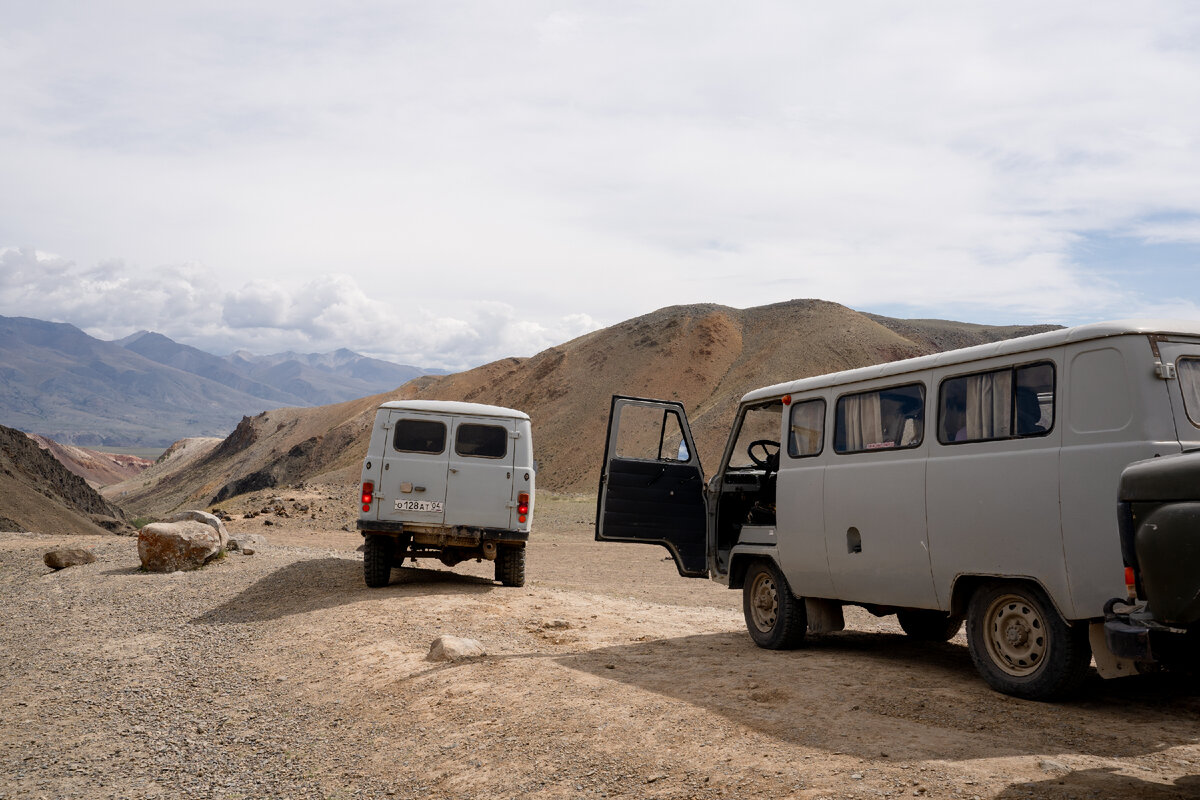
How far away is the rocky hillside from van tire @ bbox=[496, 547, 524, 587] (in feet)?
66.0

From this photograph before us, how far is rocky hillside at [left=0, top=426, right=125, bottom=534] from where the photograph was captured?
29.1 metres

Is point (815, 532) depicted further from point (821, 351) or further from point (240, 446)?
point (240, 446)

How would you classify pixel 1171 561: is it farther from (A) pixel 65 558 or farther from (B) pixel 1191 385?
(A) pixel 65 558

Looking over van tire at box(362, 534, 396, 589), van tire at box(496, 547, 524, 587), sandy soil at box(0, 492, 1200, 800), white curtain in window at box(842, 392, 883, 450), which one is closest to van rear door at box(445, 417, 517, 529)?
van tire at box(496, 547, 524, 587)

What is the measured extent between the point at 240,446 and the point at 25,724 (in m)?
103

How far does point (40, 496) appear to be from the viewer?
31.1 meters

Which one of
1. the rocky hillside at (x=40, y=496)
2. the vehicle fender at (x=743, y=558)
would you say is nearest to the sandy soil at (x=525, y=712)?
the vehicle fender at (x=743, y=558)

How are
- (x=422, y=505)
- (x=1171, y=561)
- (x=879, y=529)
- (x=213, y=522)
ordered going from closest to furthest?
(x=1171, y=561) < (x=879, y=529) < (x=422, y=505) < (x=213, y=522)

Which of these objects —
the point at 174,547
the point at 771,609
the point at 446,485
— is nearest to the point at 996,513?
the point at 771,609

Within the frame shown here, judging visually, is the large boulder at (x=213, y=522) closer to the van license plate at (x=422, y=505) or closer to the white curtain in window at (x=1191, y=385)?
the van license plate at (x=422, y=505)

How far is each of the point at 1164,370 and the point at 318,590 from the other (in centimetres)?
1121

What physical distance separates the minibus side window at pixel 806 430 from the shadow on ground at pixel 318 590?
5686 millimetres

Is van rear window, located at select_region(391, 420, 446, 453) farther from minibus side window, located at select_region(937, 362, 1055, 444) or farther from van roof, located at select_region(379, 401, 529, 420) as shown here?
minibus side window, located at select_region(937, 362, 1055, 444)

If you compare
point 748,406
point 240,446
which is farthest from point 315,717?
point 240,446
